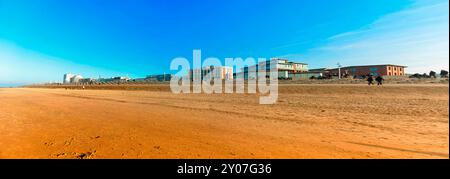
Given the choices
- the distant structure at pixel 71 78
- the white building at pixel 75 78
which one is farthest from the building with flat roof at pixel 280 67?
the distant structure at pixel 71 78

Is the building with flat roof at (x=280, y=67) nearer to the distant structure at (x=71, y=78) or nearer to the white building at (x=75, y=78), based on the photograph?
the white building at (x=75, y=78)

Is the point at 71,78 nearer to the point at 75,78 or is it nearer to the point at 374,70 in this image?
the point at 75,78

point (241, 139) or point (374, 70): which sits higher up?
point (374, 70)

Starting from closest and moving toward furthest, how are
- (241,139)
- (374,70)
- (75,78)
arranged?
(241,139), (374,70), (75,78)

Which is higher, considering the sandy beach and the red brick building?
the red brick building

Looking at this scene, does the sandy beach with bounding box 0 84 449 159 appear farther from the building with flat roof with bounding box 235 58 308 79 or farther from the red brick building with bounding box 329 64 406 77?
the red brick building with bounding box 329 64 406 77

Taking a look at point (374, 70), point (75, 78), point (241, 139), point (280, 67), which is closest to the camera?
point (241, 139)

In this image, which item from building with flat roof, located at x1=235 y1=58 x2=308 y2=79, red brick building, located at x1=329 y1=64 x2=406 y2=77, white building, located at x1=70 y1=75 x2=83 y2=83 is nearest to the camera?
red brick building, located at x1=329 y1=64 x2=406 y2=77

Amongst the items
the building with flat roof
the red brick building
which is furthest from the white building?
the red brick building

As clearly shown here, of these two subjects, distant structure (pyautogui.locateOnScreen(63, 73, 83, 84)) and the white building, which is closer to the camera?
the white building

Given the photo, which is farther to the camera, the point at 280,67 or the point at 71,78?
the point at 71,78

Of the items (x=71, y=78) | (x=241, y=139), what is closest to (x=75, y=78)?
(x=71, y=78)

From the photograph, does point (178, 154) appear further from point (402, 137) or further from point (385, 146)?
point (402, 137)

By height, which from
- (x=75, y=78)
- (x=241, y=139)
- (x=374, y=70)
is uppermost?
(x=75, y=78)
